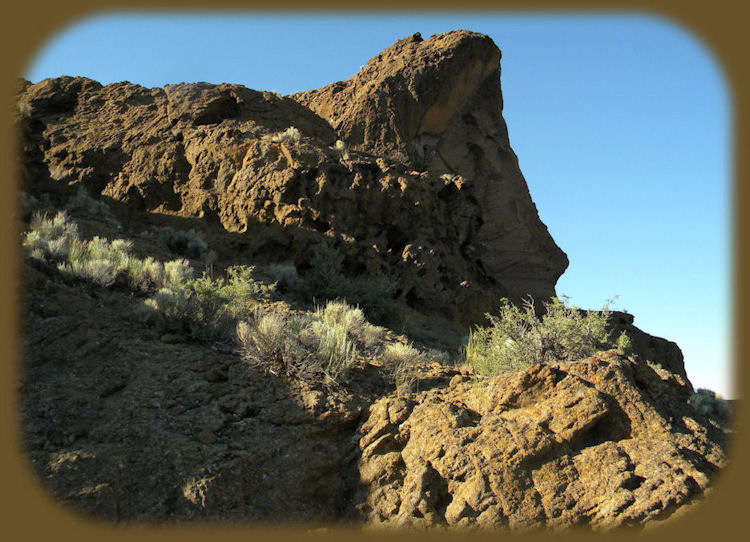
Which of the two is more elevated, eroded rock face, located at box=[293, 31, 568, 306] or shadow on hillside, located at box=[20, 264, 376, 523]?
eroded rock face, located at box=[293, 31, 568, 306]

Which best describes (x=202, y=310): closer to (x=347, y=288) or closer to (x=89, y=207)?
(x=347, y=288)

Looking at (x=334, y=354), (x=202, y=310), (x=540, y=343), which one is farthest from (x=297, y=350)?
(x=540, y=343)

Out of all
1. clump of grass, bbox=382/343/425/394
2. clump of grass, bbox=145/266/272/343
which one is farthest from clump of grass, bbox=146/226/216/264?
clump of grass, bbox=382/343/425/394

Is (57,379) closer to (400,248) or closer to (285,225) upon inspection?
(285,225)

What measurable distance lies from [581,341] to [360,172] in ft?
30.8

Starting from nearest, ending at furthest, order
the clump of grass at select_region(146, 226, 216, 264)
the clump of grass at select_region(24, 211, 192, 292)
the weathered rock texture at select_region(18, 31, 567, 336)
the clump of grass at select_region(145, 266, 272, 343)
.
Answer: the clump of grass at select_region(145, 266, 272, 343) → the clump of grass at select_region(24, 211, 192, 292) → the clump of grass at select_region(146, 226, 216, 264) → the weathered rock texture at select_region(18, 31, 567, 336)

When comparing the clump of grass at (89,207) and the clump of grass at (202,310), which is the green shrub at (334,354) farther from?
the clump of grass at (89,207)

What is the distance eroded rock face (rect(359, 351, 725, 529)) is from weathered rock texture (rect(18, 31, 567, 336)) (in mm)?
9235

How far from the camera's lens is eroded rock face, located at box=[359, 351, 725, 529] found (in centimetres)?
437

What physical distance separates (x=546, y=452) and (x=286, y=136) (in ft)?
42.4

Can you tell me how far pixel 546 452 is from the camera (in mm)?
4805

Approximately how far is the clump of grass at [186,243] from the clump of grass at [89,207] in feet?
3.09

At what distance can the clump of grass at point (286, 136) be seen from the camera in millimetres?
15773

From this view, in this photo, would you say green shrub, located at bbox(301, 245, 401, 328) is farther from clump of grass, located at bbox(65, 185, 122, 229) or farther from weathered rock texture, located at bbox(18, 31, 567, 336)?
clump of grass, located at bbox(65, 185, 122, 229)
